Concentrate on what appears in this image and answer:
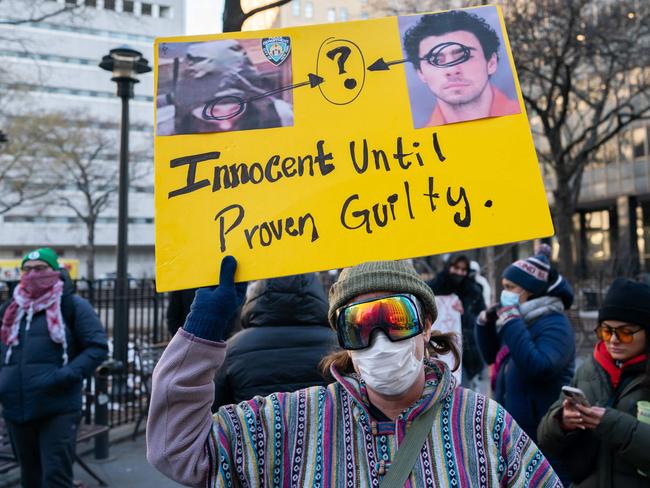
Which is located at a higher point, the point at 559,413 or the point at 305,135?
the point at 305,135

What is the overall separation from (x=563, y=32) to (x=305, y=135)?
15833mm

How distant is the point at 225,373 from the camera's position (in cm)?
289

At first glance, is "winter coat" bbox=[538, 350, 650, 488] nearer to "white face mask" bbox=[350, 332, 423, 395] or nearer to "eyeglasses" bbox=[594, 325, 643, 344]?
"eyeglasses" bbox=[594, 325, 643, 344]

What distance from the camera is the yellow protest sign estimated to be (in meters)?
1.80

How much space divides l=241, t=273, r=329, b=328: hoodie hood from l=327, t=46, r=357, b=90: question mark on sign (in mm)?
1157

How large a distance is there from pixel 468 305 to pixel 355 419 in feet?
14.3

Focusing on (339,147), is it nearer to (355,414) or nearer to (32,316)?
(355,414)

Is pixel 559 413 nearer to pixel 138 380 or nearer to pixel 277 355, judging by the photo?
pixel 277 355

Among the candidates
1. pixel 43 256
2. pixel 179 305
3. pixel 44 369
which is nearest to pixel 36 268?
pixel 43 256

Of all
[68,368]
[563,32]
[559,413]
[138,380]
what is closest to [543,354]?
[559,413]

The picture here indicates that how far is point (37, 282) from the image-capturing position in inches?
173

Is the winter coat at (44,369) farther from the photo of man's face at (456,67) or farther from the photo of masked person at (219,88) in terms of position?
the photo of man's face at (456,67)

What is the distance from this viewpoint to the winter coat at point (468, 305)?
5719 mm

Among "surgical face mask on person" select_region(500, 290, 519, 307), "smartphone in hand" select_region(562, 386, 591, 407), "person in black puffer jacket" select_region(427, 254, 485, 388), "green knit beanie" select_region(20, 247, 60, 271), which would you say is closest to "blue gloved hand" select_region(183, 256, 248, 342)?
"smartphone in hand" select_region(562, 386, 591, 407)
